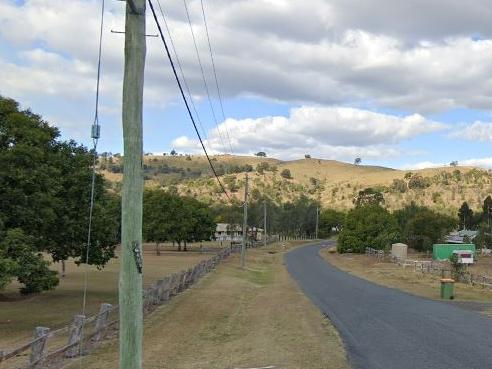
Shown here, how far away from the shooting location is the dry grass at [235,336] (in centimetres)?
1398

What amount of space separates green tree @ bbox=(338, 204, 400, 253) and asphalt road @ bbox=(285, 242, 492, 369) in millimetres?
59889

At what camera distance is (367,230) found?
93562mm

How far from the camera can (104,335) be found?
699 inches

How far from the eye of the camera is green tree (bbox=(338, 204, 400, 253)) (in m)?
91.8

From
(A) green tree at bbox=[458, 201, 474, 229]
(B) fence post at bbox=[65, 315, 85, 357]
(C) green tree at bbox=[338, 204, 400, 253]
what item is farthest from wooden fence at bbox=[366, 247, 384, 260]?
(B) fence post at bbox=[65, 315, 85, 357]

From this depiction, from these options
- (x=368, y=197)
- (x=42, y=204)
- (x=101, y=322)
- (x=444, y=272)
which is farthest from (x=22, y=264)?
(x=368, y=197)

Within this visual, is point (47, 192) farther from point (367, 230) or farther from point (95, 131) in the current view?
point (367, 230)

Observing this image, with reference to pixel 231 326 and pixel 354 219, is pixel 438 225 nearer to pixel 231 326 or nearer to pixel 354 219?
pixel 354 219

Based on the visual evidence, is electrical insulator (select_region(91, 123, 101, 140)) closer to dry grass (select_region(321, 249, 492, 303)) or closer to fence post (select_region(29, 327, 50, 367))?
fence post (select_region(29, 327, 50, 367))

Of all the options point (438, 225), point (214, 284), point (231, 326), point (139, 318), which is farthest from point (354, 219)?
point (139, 318)

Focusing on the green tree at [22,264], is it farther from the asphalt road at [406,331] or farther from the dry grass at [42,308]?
the asphalt road at [406,331]

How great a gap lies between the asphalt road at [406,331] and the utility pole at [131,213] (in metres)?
6.26

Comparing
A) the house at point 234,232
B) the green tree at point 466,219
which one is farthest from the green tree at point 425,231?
the house at point 234,232

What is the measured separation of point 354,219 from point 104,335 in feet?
261
